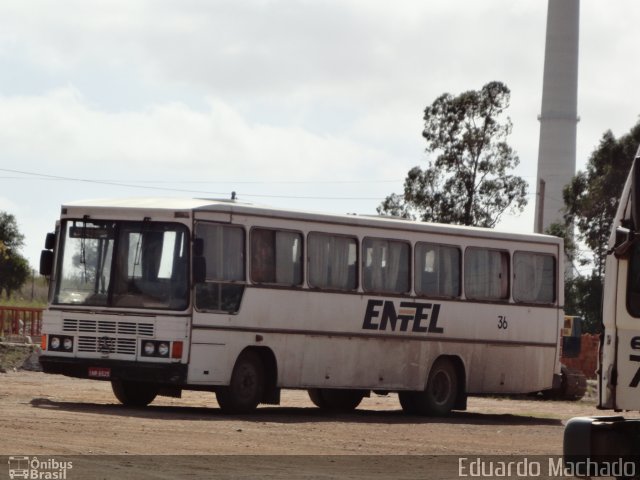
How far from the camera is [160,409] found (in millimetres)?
22297

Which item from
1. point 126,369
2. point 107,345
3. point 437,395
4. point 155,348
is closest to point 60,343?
point 107,345

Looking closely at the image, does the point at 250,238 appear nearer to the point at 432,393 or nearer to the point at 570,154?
the point at 432,393

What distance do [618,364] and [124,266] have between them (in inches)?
442

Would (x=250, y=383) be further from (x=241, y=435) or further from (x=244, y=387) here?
(x=241, y=435)

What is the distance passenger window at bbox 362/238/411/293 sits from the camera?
2366cm

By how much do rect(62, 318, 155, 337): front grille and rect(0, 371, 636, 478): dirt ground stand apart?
3.48 feet

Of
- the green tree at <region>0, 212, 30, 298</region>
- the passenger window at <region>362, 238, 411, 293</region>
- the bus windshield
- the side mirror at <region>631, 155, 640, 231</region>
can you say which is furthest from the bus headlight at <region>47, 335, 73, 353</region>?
the green tree at <region>0, 212, 30, 298</region>

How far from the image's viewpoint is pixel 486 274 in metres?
25.4

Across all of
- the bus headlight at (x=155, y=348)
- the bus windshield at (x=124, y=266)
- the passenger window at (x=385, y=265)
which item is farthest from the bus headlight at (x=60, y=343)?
the passenger window at (x=385, y=265)

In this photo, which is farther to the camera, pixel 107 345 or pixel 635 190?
pixel 107 345

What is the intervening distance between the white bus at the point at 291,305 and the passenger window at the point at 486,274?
28 millimetres

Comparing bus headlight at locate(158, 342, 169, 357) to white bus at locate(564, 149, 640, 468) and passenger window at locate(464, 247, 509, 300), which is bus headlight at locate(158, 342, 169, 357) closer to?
passenger window at locate(464, 247, 509, 300)

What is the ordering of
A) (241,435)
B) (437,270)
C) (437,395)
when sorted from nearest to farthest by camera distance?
(241,435) < (437,270) < (437,395)

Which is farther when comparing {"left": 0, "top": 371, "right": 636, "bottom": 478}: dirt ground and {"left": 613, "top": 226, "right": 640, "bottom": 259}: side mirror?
{"left": 0, "top": 371, "right": 636, "bottom": 478}: dirt ground
